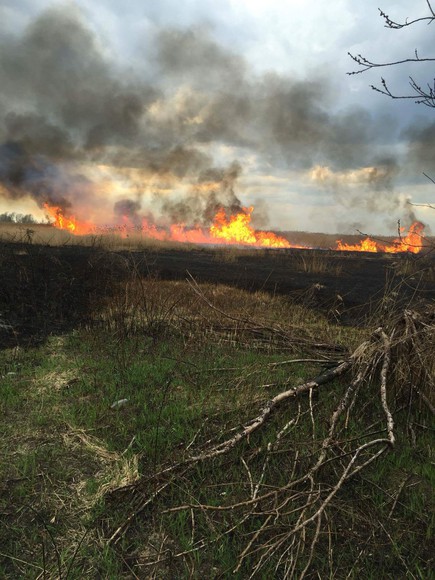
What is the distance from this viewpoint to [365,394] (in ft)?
14.1

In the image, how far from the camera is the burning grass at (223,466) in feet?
8.16

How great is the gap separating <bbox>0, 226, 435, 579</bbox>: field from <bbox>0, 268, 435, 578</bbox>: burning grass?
2cm

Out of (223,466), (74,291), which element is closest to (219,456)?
(223,466)

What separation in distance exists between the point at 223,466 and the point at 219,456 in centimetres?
11

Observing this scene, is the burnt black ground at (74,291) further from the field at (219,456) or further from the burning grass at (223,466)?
the burning grass at (223,466)

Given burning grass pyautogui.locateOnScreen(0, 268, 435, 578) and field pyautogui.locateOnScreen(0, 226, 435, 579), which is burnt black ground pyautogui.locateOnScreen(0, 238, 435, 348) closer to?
field pyautogui.locateOnScreen(0, 226, 435, 579)

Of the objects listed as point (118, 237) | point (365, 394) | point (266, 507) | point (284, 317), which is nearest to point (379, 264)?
point (284, 317)

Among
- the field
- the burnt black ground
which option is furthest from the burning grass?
the burnt black ground

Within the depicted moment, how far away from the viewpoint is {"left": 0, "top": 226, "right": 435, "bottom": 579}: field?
249cm

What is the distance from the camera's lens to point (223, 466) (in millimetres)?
3324

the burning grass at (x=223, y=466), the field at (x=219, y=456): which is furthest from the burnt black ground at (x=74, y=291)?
the burning grass at (x=223, y=466)

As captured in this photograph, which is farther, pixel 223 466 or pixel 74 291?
pixel 74 291

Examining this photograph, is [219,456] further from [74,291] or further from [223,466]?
[74,291]

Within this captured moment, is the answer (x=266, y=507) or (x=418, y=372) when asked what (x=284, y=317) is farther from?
(x=266, y=507)
